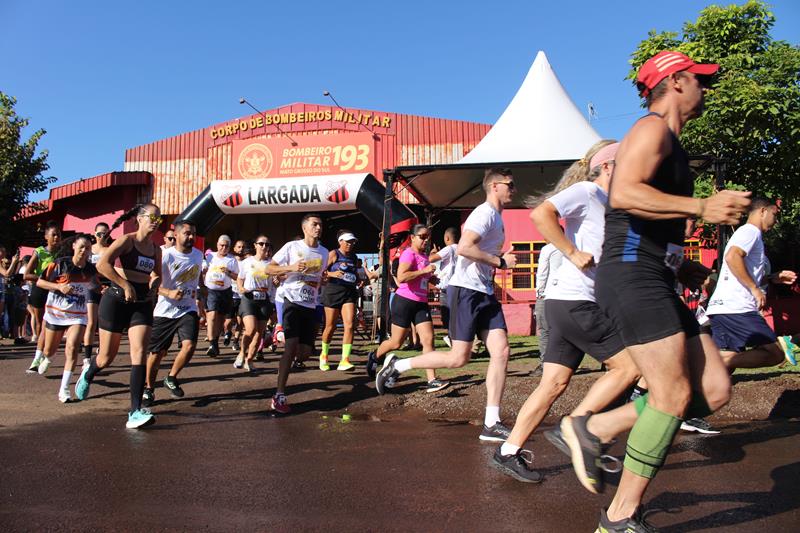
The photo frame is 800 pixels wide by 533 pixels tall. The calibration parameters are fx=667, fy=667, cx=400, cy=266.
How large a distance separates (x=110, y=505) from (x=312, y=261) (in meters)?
4.06

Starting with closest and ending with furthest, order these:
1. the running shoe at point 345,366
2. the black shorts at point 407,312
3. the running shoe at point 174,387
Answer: the running shoe at point 174,387, the black shorts at point 407,312, the running shoe at point 345,366

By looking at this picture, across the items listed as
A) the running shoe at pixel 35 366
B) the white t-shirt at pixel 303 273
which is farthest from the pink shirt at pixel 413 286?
the running shoe at pixel 35 366

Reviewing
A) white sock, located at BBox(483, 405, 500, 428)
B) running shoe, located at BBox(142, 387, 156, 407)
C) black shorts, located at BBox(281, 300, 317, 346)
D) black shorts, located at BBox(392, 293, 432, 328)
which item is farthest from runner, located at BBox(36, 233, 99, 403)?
white sock, located at BBox(483, 405, 500, 428)

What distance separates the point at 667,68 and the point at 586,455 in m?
1.67

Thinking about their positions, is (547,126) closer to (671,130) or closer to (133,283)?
(133,283)

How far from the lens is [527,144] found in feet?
45.4

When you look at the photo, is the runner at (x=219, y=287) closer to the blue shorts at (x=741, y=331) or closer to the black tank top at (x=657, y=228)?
the blue shorts at (x=741, y=331)

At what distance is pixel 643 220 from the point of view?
8.67 ft

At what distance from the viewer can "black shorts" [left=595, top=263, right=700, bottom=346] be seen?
2.55m

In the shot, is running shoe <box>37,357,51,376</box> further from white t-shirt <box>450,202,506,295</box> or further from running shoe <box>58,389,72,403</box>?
white t-shirt <box>450,202,506,295</box>

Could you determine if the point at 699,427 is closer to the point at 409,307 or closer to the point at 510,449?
the point at 510,449

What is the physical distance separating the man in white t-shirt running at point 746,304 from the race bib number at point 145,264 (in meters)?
4.96

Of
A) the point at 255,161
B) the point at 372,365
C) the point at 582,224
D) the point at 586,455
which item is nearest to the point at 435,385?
the point at 372,365

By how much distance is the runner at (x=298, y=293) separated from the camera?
6.34 metres
